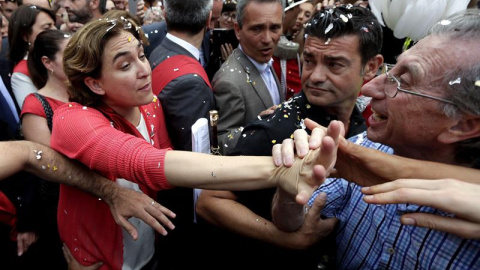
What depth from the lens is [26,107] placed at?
2.30 m

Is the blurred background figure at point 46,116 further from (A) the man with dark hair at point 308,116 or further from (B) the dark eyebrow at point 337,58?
(B) the dark eyebrow at point 337,58

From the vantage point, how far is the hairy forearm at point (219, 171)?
53.4 inches

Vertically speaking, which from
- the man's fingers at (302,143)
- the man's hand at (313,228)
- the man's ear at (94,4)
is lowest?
the man's hand at (313,228)

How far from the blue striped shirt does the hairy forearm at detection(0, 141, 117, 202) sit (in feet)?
3.48

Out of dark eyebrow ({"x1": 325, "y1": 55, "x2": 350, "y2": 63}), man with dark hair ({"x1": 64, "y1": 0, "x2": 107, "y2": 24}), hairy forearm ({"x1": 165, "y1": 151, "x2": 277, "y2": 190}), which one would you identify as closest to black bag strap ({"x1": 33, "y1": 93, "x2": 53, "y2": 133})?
hairy forearm ({"x1": 165, "y1": 151, "x2": 277, "y2": 190})

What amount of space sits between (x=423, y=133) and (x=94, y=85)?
60.5 inches

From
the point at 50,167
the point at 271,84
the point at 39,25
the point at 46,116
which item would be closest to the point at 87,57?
the point at 50,167

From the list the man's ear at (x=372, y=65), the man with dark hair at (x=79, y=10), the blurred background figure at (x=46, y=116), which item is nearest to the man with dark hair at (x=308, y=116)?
the man's ear at (x=372, y=65)

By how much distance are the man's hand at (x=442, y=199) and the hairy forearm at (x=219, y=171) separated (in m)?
0.41

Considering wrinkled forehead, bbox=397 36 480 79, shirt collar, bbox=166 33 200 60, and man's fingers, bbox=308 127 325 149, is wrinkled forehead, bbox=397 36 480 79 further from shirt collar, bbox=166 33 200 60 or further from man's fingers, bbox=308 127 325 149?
shirt collar, bbox=166 33 200 60

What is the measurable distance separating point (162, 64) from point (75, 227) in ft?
4.61

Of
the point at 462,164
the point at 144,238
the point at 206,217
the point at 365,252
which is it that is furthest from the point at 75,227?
the point at 462,164

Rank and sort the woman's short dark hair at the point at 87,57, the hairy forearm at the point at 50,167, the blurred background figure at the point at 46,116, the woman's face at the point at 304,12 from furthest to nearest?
the woman's face at the point at 304,12
the blurred background figure at the point at 46,116
the woman's short dark hair at the point at 87,57
the hairy forearm at the point at 50,167

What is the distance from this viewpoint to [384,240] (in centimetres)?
148
